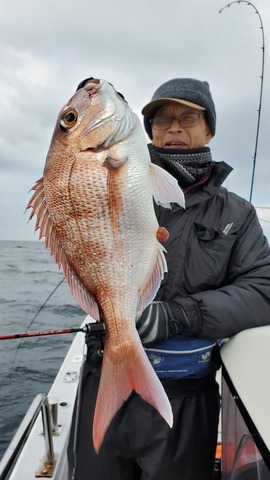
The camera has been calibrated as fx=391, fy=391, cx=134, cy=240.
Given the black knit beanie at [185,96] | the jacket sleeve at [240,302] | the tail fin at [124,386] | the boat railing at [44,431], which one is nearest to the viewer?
the tail fin at [124,386]

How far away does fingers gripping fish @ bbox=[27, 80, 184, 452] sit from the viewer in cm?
129

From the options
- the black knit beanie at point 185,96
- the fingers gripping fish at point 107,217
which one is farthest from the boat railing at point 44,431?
the black knit beanie at point 185,96

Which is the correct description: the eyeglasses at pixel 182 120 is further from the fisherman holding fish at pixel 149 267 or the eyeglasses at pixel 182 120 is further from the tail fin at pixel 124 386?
the tail fin at pixel 124 386

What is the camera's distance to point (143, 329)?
146 cm

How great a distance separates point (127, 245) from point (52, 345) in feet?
21.7

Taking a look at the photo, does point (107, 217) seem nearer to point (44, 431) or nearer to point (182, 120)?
point (182, 120)

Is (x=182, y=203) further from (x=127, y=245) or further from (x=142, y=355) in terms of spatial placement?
(x=142, y=355)

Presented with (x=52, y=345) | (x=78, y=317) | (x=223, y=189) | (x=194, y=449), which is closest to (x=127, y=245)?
(x=223, y=189)

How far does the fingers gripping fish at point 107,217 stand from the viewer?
1290 millimetres

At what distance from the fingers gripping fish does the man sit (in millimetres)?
221

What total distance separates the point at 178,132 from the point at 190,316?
87 cm

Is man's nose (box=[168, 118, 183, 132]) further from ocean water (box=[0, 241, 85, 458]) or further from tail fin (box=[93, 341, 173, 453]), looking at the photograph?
tail fin (box=[93, 341, 173, 453])

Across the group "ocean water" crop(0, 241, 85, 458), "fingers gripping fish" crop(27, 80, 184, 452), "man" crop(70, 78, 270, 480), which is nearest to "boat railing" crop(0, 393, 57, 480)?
"man" crop(70, 78, 270, 480)

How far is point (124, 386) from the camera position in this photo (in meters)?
1.26
